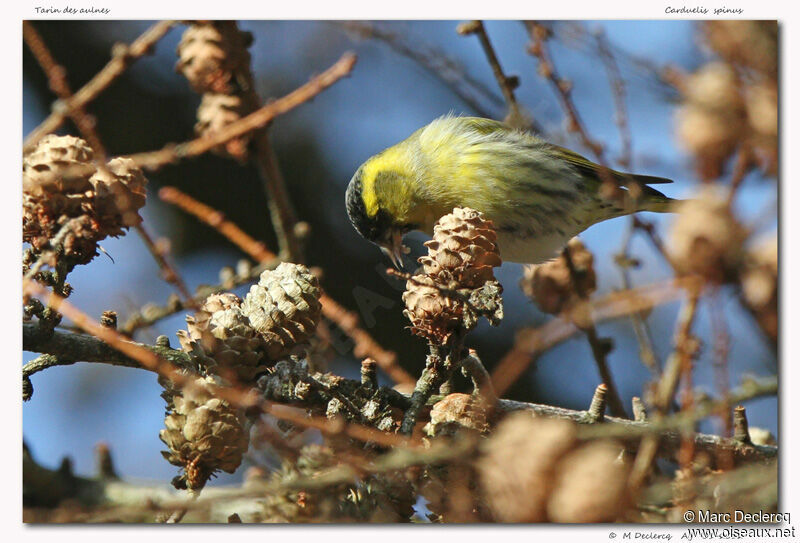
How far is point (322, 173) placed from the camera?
6.88 ft

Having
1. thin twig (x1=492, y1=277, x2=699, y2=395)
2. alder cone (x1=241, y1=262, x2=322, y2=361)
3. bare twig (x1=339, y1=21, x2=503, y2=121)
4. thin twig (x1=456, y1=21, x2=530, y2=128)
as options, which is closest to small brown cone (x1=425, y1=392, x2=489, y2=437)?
alder cone (x1=241, y1=262, x2=322, y2=361)

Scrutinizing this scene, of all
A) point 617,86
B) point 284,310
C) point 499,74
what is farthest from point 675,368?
point 499,74

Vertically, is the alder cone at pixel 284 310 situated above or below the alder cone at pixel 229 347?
above

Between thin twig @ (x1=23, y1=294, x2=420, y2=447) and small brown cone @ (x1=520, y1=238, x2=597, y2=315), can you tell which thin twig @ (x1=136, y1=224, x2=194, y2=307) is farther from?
small brown cone @ (x1=520, y1=238, x2=597, y2=315)

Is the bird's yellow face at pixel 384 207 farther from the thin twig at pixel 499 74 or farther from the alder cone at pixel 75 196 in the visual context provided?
the alder cone at pixel 75 196

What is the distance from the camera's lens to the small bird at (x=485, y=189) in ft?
Answer: 5.65

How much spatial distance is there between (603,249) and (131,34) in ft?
3.70

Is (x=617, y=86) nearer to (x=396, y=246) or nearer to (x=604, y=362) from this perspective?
(x=604, y=362)

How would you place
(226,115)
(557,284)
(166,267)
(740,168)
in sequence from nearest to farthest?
(740,168), (166,267), (226,115), (557,284)

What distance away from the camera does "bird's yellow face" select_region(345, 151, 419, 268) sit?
5.67 feet

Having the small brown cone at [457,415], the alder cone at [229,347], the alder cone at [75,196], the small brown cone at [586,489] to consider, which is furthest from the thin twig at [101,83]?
the small brown cone at [586,489]

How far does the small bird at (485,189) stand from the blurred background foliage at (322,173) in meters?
0.06

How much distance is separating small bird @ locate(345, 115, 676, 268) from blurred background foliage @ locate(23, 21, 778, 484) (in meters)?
0.06

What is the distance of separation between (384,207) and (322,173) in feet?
1.38
